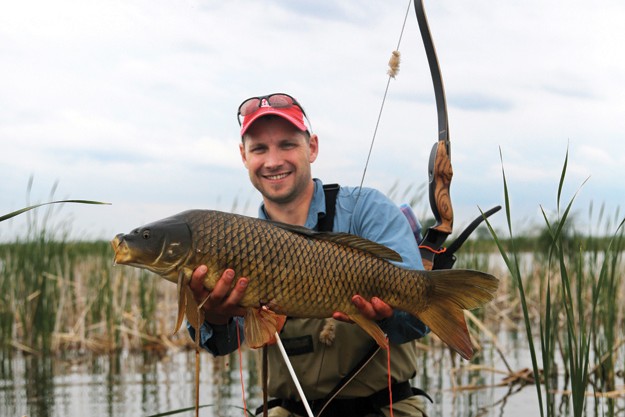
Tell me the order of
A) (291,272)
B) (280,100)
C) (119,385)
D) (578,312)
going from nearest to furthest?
(291,272) → (280,100) → (578,312) → (119,385)

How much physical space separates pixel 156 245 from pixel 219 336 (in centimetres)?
106

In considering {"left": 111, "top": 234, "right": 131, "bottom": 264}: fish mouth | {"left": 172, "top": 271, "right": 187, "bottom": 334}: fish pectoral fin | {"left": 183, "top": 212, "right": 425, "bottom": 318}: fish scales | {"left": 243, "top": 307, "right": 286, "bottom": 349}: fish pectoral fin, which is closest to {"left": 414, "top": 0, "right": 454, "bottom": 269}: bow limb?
{"left": 183, "top": 212, "right": 425, "bottom": 318}: fish scales

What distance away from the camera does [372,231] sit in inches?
151

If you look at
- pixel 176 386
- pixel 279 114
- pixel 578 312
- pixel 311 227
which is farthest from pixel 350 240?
pixel 176 386

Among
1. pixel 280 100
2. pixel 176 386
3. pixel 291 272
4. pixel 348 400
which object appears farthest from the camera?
pixel 176 386

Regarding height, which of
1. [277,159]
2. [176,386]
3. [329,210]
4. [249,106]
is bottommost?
[176,386]

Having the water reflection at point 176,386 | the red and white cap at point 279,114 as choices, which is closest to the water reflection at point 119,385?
the water reflection at point 176,386

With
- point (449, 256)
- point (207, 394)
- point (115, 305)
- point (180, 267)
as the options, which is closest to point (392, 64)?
point (449, 256)

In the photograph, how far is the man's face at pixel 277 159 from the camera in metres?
4.01

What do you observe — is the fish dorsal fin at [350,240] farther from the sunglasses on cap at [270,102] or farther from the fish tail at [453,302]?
the sunglasses on cap at [270,102]

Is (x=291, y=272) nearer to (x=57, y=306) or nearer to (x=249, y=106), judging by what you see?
(x=249, y=106)

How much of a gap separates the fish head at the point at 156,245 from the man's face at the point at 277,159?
1185mm

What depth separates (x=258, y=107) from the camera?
13.4ft

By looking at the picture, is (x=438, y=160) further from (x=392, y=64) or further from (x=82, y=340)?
(x=82, y=340)
